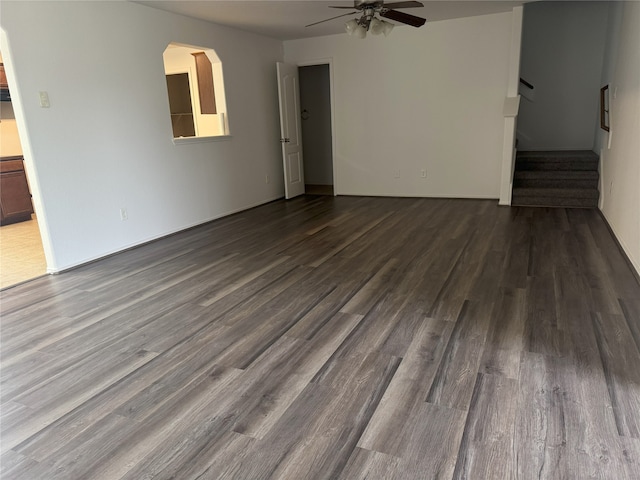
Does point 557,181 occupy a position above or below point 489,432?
above

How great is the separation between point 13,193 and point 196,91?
2927 millimetres

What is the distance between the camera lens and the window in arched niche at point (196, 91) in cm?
581

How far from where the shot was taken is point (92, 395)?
2.10 m

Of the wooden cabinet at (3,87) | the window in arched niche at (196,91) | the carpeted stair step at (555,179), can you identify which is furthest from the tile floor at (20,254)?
the carpeted stair step at (555,179)

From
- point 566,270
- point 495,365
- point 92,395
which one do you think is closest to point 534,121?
point 566,270

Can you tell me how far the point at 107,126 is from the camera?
14.0 feet

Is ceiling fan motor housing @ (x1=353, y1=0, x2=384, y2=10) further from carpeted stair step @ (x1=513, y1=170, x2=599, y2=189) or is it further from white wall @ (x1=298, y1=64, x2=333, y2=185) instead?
white wall @ (x1=298, y1=64, x2=333, y2=185)

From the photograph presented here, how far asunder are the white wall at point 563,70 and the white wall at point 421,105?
1.45 metres

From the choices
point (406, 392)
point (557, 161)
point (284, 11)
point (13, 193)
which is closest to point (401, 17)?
point (284, 11)

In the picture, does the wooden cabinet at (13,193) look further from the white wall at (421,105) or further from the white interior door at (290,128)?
the white wall at (421,105)

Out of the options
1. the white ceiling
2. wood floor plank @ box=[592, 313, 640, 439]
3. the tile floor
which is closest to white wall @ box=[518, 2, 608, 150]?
the white ceiling

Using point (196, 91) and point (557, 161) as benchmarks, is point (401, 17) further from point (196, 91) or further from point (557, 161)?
point (196, 91)

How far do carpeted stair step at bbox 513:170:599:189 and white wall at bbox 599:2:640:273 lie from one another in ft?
1.13

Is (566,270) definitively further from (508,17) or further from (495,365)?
(508,17)
